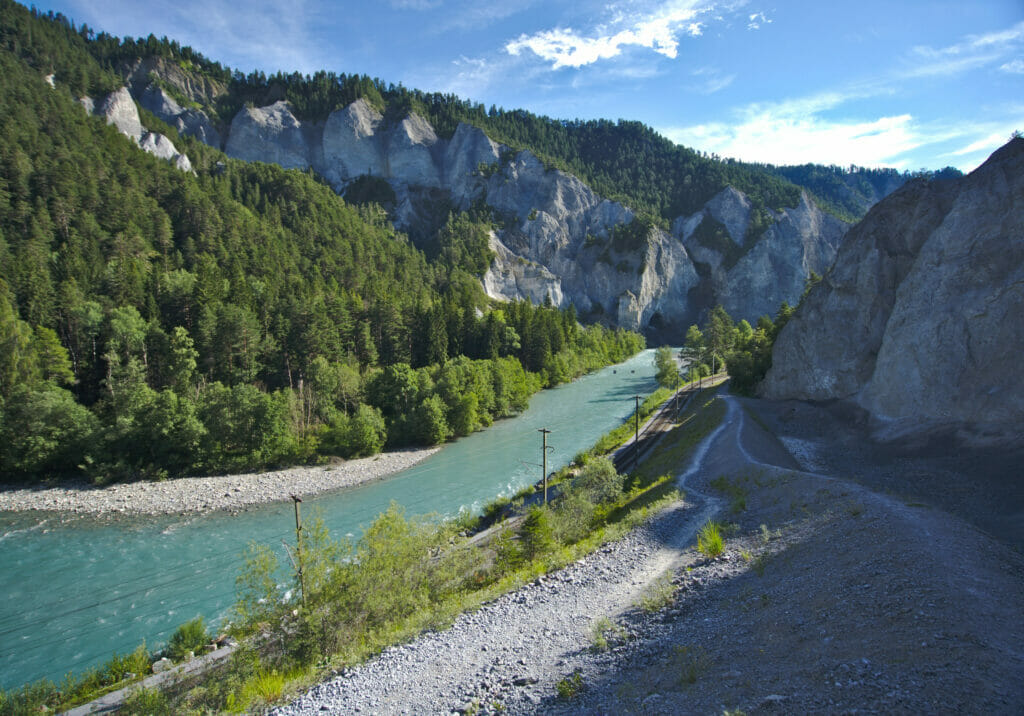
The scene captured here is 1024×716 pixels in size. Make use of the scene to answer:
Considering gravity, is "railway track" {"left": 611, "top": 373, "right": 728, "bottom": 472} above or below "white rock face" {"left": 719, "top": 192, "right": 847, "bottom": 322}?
below

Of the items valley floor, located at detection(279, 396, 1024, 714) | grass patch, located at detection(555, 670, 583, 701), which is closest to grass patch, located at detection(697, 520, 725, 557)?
valley floor, located at detection(279, 396, 1024, 714)

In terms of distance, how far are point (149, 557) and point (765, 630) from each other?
25299mm

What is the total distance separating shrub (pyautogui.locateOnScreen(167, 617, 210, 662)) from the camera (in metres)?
14.6

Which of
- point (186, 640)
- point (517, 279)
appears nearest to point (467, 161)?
point (517, 279)

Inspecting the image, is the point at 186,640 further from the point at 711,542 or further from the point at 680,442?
the point at 680,442

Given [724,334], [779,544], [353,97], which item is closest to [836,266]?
[779,544]

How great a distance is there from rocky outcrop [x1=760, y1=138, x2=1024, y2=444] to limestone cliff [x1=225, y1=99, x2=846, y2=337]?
88.3 metres

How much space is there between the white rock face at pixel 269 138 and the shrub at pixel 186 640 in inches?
5138

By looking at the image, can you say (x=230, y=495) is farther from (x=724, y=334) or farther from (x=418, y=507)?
(x=724, y=334)

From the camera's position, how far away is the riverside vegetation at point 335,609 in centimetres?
1147

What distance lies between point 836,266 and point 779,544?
22.2 meters

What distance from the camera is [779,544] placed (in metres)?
12.1

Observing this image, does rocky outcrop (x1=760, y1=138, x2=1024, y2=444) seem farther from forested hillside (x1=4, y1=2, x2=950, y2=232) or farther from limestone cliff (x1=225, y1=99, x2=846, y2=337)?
forested hillside (x1=4, y1=2, x2=950, y2=232)

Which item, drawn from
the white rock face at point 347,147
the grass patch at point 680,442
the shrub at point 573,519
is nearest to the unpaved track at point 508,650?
the shrub at point 573,519
